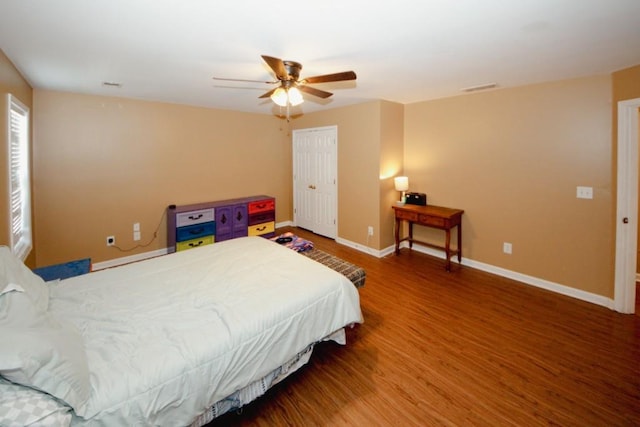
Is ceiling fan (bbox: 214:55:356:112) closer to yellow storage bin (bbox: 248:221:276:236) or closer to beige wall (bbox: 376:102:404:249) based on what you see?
beige wall (bbox: 376:102:404:249)

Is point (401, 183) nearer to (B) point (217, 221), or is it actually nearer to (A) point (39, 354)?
(B) point (217, 221)

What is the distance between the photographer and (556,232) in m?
3.23

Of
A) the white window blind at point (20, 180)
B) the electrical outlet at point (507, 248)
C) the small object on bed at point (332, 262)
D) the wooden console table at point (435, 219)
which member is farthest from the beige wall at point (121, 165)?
the electrical outlet at point (507, 248)

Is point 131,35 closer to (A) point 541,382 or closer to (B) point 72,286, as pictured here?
(B) point 72,286

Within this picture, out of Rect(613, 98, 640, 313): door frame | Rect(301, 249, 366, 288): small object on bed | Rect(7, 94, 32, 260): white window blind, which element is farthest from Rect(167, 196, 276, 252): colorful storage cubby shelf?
Rect(613, 98, 640, 313): door frame


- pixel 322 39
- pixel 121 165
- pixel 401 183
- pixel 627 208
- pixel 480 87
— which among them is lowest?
pixel 627 208

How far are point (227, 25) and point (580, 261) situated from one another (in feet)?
13.1

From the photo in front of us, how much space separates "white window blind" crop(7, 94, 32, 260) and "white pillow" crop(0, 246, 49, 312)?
1.30 m

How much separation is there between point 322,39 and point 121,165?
3359mm

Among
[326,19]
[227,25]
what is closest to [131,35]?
[227,25]

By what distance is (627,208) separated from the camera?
106 inches

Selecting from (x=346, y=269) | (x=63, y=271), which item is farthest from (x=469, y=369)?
(x=63, y=271)

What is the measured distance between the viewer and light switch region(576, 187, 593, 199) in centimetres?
298

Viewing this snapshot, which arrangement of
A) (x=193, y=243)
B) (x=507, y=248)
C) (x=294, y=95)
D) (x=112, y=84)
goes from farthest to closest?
(x=193, y=243)
(x=507, y=248)
(x=112, y=84)
(x=294, y=95)
